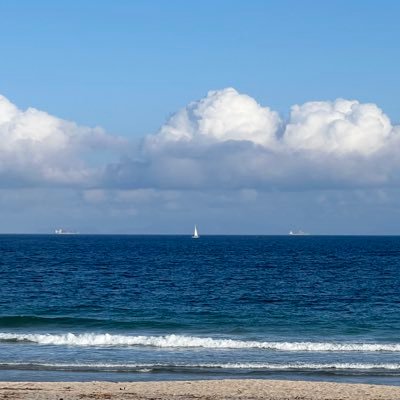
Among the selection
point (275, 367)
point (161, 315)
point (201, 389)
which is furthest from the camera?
point (161, 315)

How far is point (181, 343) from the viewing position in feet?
133

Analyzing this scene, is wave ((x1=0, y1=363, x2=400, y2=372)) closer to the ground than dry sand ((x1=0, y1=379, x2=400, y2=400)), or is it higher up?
closer to the ground

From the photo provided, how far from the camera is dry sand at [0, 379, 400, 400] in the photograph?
1027 inches

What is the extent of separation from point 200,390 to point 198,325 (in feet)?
70.6

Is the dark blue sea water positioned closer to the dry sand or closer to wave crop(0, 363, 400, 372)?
wave crop(0, 363, 400, 372)

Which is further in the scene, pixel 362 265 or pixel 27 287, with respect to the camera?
pixel 362 265

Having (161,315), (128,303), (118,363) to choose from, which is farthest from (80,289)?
(118,363)

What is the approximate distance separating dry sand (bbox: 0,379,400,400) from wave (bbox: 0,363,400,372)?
4073 mm

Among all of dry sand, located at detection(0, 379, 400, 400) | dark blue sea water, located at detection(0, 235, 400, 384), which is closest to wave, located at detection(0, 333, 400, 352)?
dark blue sea water, located at detection(0, 235, 400, 384)

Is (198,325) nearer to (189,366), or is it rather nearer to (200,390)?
(189,366)

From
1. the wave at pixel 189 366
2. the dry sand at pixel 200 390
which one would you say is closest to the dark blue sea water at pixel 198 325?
the wave at pixel 189 366

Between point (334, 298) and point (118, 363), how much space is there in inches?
1310

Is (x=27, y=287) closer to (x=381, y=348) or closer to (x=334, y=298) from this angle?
(x=334, y=298)

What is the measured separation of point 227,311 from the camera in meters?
55.1
